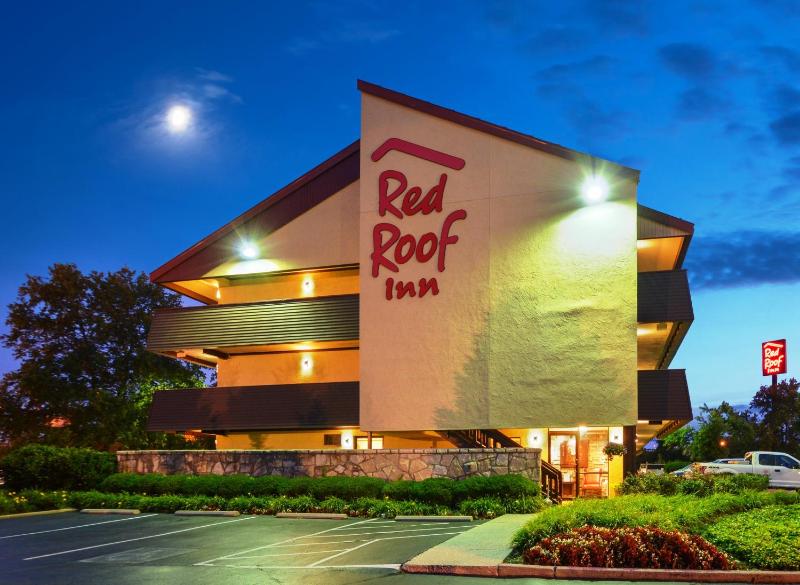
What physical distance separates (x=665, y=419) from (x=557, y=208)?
6.91 m

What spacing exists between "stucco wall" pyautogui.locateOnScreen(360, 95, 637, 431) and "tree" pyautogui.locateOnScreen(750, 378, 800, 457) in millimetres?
35674

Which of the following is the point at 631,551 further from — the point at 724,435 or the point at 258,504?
the point at 724,435

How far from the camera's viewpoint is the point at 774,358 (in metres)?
56.2

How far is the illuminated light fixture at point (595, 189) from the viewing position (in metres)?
25.3

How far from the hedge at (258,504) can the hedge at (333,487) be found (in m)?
0.20

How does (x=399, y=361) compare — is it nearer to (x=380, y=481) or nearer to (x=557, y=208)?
(x=380, y=481)

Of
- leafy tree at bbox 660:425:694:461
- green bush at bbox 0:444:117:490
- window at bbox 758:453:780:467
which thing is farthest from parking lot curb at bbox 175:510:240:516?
leafy tree at bbox 660:425:694:461

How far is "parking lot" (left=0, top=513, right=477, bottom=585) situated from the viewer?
542 inches

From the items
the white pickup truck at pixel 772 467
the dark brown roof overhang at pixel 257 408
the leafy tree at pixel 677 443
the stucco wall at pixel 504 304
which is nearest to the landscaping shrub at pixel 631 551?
the stucco wall at pixel 504 304

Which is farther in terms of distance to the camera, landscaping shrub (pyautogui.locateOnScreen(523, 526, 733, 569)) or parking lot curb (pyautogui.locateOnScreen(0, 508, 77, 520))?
parking lot curb (pyautogui.locateOnScreen(0, 508, 77, 520))

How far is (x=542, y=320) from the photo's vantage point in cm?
2566

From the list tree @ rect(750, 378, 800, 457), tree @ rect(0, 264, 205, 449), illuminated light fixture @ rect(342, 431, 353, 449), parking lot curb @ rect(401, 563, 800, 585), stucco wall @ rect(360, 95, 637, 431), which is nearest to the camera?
parking lot curb @ rect(401, 563, 800, 585)

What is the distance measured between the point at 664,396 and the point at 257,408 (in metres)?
13.6

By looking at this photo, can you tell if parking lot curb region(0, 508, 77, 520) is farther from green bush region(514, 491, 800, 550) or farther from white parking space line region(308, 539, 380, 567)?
green bush region(514, 491, 800, 550)
